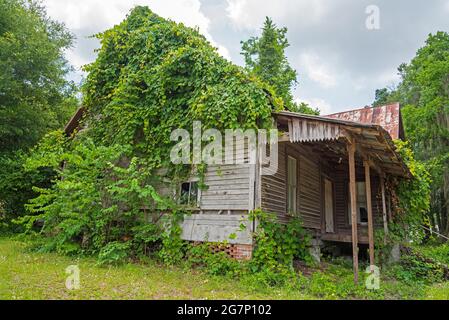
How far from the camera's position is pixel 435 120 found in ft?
64.7

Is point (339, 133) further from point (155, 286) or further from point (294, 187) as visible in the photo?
point (155, 286)

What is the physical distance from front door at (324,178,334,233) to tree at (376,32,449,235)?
347 inches

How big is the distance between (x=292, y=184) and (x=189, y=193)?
3.21m

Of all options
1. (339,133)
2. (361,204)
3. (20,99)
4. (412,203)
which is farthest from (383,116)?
(20,99)

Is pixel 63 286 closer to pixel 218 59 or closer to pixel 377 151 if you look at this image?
pixel 218 59

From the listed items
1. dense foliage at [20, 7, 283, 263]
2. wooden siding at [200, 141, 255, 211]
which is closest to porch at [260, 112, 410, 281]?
wooden siding at [200, 141, 255, 211]

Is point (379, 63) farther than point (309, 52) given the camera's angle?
Yes

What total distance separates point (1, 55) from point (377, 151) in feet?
52.0

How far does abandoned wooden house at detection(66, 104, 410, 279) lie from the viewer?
6984mm

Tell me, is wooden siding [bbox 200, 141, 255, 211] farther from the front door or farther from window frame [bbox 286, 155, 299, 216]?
the front door

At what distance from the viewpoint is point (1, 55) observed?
14375 millimetres

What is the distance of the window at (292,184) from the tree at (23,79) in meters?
12.5
